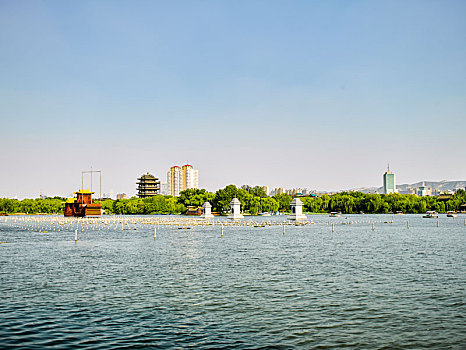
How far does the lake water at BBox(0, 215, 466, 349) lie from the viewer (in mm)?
16641

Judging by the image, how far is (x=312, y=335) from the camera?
1703 cm

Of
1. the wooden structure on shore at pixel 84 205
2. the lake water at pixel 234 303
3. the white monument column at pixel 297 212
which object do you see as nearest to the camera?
the lake water at pixel 234 303

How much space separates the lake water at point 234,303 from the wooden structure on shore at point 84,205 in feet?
379

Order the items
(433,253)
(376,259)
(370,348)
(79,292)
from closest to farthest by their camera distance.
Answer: (370,348), (79,292), (376,259), (433,253)

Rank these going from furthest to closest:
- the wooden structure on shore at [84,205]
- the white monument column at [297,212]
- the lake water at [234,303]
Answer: the wooden structure on shore at [84,205] → the white monument column at [297,212] → the lake water at [234,303]

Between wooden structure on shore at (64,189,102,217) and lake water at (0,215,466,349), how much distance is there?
379 feet

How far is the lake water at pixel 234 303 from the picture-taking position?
16.6 m

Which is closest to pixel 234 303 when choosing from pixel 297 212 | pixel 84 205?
pixel 297 212

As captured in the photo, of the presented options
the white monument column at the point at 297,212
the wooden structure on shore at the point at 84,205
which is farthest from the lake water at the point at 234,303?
the wooden structure on shore at the point at 84,205

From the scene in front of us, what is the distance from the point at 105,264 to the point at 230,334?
22579 millimetres

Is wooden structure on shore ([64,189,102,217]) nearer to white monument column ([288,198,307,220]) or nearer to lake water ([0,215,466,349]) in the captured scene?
white monument column ([288,198,307,220])

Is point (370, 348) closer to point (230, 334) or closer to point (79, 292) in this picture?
point (230, 334)

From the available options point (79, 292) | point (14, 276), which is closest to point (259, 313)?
point (79, 292)

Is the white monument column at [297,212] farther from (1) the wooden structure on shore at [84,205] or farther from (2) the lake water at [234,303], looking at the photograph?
(2) the lake water at [234,303]
